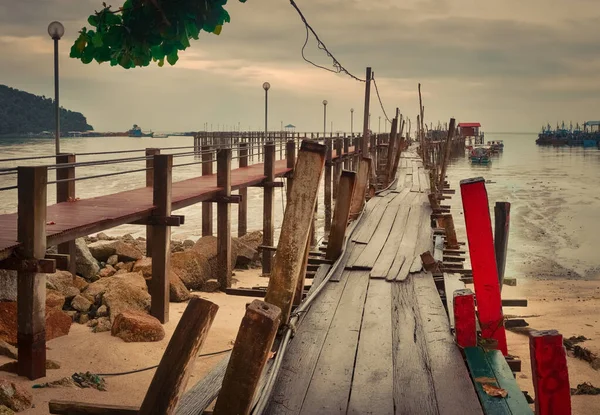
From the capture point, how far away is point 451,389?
4215 mm

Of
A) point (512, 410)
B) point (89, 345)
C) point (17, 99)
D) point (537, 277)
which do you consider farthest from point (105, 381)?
point (17, 99)

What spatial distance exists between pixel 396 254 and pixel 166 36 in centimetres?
571

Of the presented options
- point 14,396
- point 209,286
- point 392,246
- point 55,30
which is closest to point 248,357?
→ point 14,396

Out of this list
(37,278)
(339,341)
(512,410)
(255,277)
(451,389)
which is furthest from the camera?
(255,277)

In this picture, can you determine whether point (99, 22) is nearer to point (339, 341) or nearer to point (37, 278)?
point (339, 341)

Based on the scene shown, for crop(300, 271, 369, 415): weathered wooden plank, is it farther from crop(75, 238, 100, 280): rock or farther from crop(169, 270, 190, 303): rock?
crop(75, 238, 100, 280): rock

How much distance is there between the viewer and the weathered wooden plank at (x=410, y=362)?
4.03 meters

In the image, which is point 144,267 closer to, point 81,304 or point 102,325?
point 81,304

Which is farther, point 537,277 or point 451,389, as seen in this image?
point 537,277

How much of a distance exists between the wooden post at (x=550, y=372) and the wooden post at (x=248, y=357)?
126cm

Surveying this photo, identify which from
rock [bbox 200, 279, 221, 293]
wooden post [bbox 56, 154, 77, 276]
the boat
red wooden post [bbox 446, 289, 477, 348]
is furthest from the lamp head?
the boat

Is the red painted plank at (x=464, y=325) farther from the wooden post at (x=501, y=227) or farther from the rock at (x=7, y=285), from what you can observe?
the rock at (x=7, y=285)

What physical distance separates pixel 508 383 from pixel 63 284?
27.0ft

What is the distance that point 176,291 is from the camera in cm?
1230
